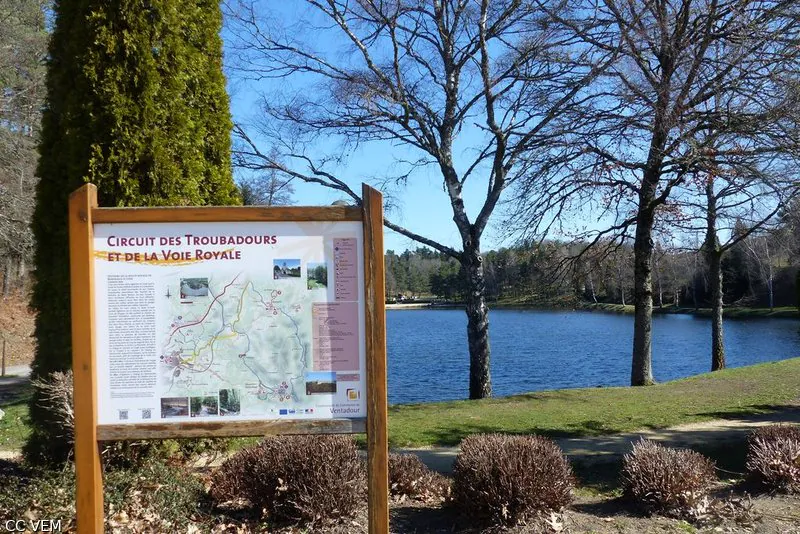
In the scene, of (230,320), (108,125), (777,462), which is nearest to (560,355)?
(777,462)

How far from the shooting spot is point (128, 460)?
18.3 ft

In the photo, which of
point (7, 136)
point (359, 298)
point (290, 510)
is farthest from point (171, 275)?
point (7, 136)

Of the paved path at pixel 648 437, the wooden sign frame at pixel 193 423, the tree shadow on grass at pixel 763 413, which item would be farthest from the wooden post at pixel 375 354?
the tree shadow on grass at pixel 763 413

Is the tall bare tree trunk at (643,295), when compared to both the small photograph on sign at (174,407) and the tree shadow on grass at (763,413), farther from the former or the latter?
the small photograph on sign at (174,407)

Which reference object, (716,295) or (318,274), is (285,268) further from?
(716,295)

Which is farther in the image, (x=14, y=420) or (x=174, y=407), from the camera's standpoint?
(x=14, y=420)

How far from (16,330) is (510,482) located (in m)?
30.7

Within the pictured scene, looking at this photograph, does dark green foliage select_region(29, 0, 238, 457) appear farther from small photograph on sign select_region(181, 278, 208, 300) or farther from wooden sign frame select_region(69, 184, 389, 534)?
small photograph on sign select_region(181, 278, 208, 300)

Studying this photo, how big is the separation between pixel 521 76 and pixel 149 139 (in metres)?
10.6

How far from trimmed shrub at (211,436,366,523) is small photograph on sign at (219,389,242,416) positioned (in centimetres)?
127

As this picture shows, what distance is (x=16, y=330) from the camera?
2947cm

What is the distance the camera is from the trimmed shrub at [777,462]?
236 inches

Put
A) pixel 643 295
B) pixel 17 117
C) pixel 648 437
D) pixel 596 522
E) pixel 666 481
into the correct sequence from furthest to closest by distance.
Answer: pixel 17 117
pixel 643 295
pixel 648 437
pixel 666 481
pixel 596 522

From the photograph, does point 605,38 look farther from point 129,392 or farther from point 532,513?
point 129,392
